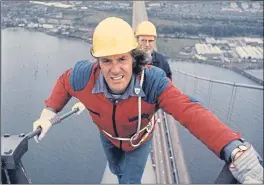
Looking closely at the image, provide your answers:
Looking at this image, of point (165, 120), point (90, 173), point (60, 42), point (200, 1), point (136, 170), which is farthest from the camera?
point (200, 1)

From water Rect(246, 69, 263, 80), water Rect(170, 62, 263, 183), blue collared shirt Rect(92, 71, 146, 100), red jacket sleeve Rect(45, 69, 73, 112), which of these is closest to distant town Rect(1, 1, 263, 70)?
water Rect(246, 69, 263, 80)

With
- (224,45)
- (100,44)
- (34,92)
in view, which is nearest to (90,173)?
(34,92)

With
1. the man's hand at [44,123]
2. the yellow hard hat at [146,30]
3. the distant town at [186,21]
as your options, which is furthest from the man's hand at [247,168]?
the distant town at [186,21]

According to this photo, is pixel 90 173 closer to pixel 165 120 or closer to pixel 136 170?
pixel 165 120

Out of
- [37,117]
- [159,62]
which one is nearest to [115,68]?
[159,62]

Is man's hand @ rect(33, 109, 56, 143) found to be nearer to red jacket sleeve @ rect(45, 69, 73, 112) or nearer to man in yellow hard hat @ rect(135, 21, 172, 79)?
red jacket sleeve @ rect(45, 69, 73, 112)

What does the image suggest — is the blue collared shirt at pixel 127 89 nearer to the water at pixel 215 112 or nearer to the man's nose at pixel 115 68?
the man's nose at pixel 115 68
